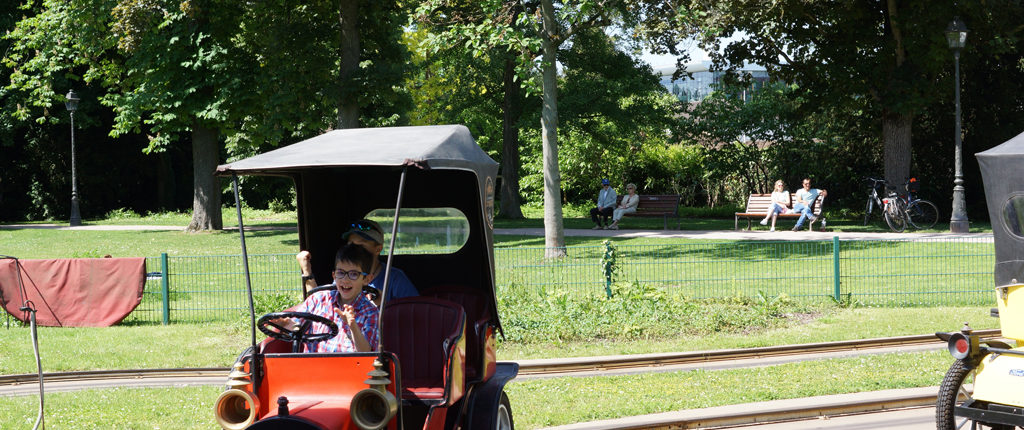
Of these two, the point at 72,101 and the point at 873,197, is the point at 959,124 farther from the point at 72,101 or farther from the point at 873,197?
the point at 72,101

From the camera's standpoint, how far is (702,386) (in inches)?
352

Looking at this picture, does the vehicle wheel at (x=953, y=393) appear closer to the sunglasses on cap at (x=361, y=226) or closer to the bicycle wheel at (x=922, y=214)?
the sunglasses on cap at (x=361, y=226)

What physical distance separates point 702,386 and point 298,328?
181 inches

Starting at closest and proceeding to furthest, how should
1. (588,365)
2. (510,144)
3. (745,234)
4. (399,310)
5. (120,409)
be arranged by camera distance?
(399,310) < (120,409) < (588,365) < (745,234) < (510,144)

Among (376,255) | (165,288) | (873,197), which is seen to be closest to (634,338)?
(376,255)

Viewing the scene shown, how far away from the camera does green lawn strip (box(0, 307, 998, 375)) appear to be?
10977 mm

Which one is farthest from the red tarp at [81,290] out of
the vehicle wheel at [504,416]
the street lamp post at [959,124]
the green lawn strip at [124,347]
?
the street lamp post at [959,124]

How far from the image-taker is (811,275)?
49.3 feet

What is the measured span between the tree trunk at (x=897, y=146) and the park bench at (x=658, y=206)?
6326 millimetres

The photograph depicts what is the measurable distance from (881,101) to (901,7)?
270cm

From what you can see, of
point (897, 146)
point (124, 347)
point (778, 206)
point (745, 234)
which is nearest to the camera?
point (124, 347)

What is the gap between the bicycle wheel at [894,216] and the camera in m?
25.7

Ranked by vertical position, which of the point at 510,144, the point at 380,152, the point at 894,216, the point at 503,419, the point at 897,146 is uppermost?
the point at 510,144

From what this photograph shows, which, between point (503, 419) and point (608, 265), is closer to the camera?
point (503, 419)
